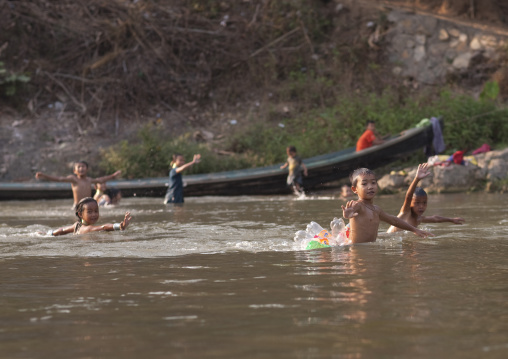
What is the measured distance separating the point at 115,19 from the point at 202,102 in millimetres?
3746

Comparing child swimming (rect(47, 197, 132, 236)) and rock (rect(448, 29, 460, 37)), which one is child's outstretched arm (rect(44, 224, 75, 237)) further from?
rock (rect(448, 29, 460, 37))

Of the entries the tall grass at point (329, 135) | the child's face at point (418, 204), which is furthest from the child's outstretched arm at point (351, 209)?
the tall grass at point (329, 135)

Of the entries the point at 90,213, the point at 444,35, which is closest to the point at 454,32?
the point at 444,35

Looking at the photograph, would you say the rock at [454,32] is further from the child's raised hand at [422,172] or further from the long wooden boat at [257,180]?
the child's raised hand at [422,172]

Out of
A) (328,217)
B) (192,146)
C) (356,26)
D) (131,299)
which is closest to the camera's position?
(131,299)

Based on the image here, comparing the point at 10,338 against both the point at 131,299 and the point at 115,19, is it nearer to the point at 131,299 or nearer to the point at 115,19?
the point at 131,299

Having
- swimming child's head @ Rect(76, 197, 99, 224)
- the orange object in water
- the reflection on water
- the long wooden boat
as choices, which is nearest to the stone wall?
the long wooden boat

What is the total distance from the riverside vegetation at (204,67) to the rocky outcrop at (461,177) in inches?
187

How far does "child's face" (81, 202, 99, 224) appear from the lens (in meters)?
9.66

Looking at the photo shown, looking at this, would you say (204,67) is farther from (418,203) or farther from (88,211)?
(418,203)

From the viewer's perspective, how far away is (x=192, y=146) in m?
20.4

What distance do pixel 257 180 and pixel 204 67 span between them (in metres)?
7.70

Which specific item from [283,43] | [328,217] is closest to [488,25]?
[283,43]

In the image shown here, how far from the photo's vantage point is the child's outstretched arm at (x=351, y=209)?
22.9 feet
